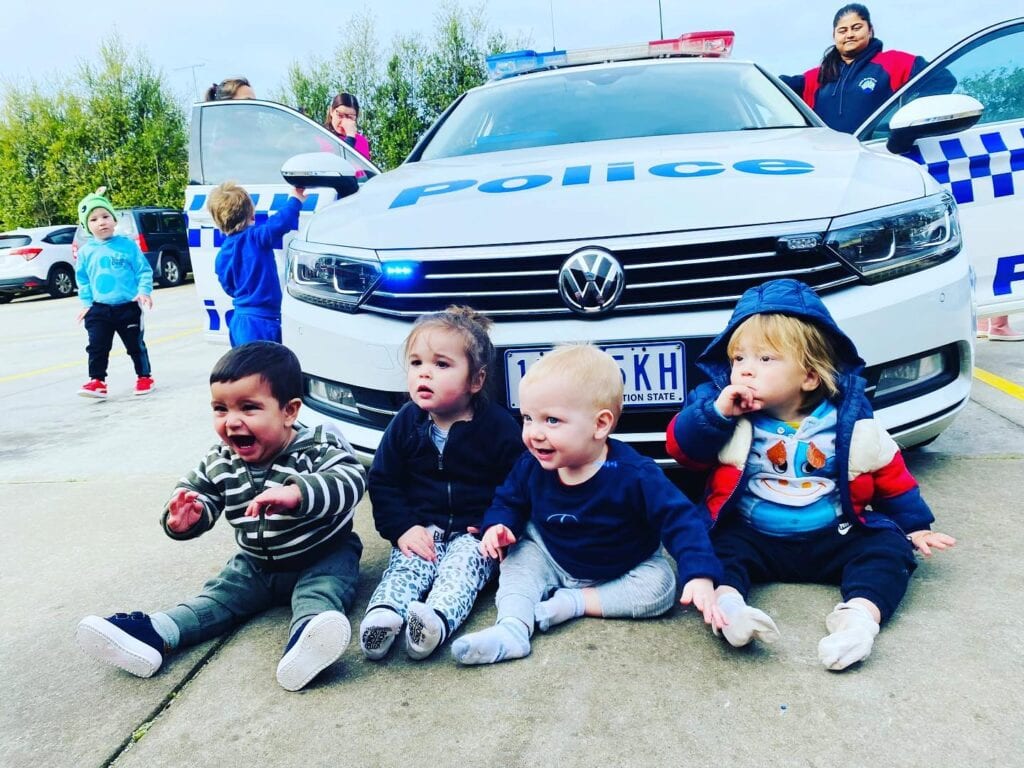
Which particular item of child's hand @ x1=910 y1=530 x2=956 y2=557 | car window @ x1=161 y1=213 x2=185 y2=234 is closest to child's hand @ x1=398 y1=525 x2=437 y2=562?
child's hand @ x1=910 y1=530 x2=956 y2=557

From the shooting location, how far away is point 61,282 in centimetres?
1727

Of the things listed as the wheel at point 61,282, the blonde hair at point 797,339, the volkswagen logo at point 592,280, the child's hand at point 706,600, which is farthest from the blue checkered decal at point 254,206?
the wheel at point 61,282

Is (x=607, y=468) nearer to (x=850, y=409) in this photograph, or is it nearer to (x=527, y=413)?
(x=527, y=413)

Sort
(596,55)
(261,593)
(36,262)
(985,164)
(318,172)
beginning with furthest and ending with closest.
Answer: (36,262), (596,55), (985,164), (318,172), (261,593)

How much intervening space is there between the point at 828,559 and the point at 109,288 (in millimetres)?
5244

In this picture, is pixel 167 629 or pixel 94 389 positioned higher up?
pixel 94 389

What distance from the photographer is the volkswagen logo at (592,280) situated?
2359mm

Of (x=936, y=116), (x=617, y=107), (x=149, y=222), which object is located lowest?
(x=936, y=116)

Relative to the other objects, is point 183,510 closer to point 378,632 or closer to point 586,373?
point 378,632

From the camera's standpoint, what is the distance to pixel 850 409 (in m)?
2.12

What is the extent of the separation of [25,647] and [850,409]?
2134 mm

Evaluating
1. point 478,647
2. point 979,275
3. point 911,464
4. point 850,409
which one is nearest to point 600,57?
point 979,275

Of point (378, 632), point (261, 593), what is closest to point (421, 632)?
point (378, 632)

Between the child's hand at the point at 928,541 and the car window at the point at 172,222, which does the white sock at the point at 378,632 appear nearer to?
the child's hand at the point at 928,541
